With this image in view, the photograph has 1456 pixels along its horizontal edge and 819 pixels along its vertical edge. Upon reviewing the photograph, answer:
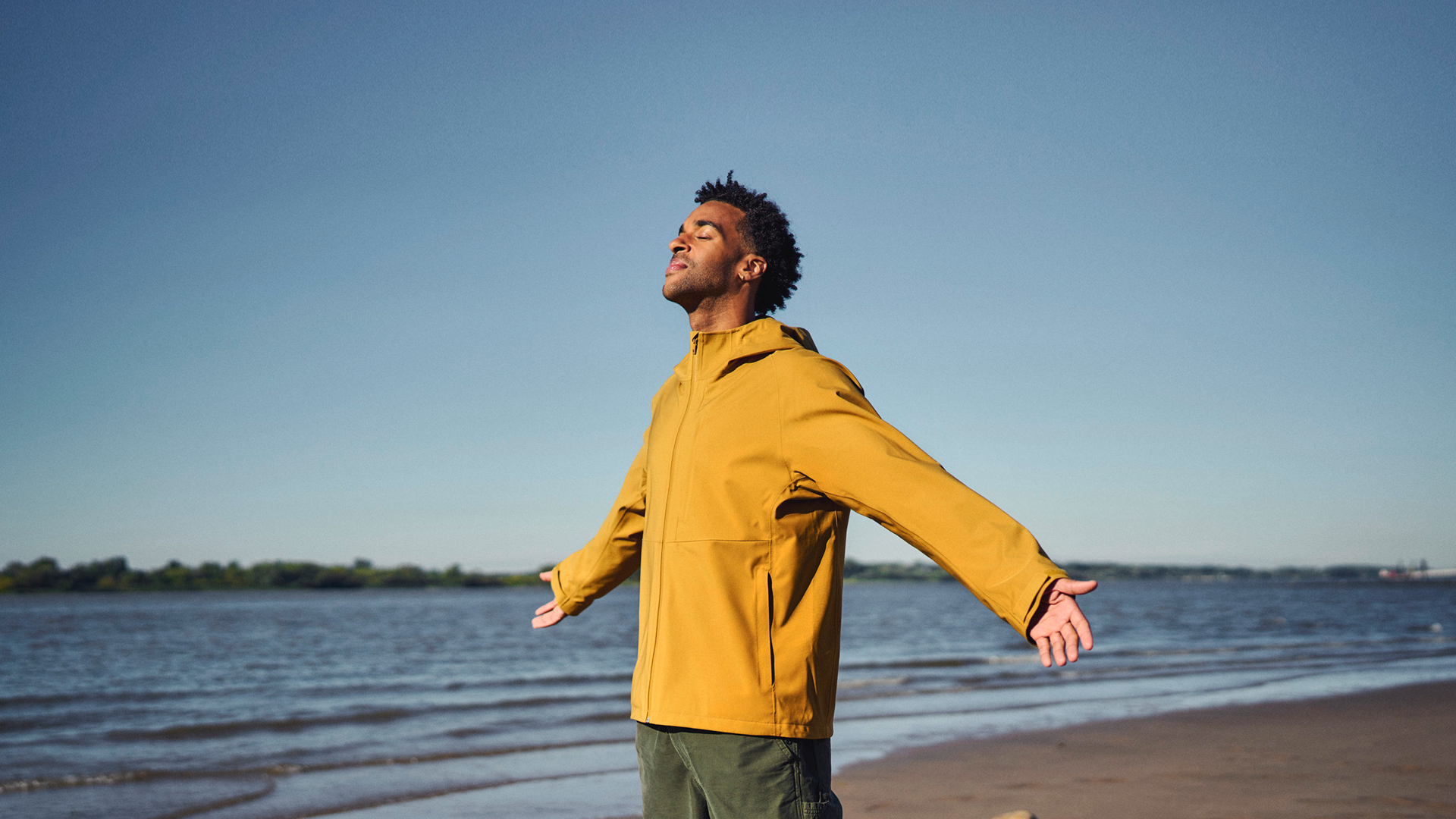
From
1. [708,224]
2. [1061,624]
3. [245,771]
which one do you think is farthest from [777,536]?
[245,771]

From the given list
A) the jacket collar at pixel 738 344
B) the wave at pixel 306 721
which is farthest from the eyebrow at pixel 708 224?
the wave at pixel 306 721

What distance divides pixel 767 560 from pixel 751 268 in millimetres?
767

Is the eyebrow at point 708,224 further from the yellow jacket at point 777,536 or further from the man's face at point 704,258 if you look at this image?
the yellow jacket at point 777,536

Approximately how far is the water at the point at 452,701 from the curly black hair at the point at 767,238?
5.02 m

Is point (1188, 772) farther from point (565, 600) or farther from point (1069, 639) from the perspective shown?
point (1069, 639)

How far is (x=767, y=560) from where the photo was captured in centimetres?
183

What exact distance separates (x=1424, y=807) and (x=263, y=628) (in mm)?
36043

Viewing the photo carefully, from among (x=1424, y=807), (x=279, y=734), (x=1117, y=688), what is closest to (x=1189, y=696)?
(x=1117, y=688)

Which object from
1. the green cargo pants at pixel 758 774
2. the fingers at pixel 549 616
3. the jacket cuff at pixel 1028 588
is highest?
the jacket cuff at pixel 1028 588

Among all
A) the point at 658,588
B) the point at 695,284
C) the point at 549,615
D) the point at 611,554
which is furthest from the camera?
the point at 549,615

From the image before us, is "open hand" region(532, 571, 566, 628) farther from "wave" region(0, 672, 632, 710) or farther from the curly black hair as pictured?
"wave" region(0, 672, 632, 710)

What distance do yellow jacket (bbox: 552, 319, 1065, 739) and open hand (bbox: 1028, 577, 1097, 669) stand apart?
8 centimetres

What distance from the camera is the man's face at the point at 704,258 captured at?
2.21 meters

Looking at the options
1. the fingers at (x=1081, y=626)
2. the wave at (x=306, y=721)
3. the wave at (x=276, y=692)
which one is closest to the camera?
the fingers at (x=1081, y=626)
